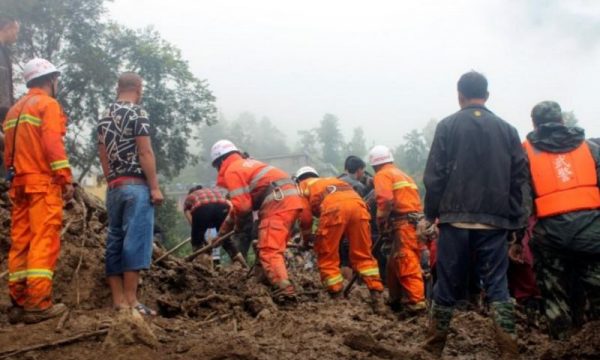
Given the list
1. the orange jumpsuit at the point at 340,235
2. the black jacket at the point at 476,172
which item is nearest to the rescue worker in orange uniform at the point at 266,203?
the orange jumpsuit at the point at 340,235

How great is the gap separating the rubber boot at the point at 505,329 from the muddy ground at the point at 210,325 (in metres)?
0.15

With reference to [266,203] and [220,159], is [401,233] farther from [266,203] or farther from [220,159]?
[220,159]

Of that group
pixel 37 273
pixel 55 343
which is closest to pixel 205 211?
pixel 37 273

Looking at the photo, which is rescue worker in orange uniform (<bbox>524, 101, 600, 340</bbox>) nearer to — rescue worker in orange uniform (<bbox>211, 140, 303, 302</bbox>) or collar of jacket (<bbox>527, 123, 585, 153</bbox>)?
collar of jacket (<bbox>527, 123, 585, 153</bbox>)

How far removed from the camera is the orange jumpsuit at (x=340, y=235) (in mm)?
6117

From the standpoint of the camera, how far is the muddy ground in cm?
349

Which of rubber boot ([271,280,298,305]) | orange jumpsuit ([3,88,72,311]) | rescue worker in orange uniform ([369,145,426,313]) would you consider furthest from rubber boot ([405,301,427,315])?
orange jumpsuit ([3,88,72,311])

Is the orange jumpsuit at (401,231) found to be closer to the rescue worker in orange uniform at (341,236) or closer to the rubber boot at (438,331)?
the rescue worker in orange uniform at (341,236)

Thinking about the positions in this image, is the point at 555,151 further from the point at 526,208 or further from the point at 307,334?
the point at 307,334

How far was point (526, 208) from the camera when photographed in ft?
13.0

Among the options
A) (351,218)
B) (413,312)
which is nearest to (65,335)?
(351,218)

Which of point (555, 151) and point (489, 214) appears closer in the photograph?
point (489, 214)

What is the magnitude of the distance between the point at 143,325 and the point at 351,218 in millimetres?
2929

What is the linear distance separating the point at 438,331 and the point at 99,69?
22.2m
